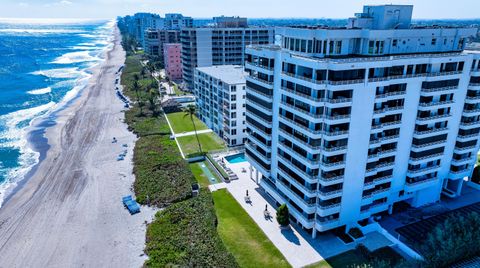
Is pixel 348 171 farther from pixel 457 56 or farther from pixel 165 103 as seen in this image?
pixel 165 103

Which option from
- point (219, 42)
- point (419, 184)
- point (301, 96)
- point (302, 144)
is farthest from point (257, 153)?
point (219, 42)

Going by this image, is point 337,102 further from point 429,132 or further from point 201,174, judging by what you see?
point 201,174

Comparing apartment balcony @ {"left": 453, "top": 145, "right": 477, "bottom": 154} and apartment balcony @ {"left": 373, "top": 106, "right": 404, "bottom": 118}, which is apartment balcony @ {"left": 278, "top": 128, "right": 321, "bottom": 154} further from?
apartment balcony @ {"left": 453, "top": 145, "right": 477, "bottom": 154}

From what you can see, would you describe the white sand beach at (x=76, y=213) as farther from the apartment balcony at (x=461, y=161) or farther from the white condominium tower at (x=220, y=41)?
the apartment balcony at (x=461, y=161)

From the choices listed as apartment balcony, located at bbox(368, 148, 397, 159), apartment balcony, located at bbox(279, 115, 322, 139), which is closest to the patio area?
apartment balcony, located at bbox(368, 148, 397, 159)

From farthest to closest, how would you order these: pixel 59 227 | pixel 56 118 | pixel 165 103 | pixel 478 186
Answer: pixel 165 103 < pixel 56 118 < pixel 478 186 < pixel 59 227

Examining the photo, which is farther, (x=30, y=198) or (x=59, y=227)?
(x=30, y=198)

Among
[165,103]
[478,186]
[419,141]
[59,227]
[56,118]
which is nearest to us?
[419,141]

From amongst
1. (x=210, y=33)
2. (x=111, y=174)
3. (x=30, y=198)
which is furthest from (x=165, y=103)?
(x=30, y=198)
